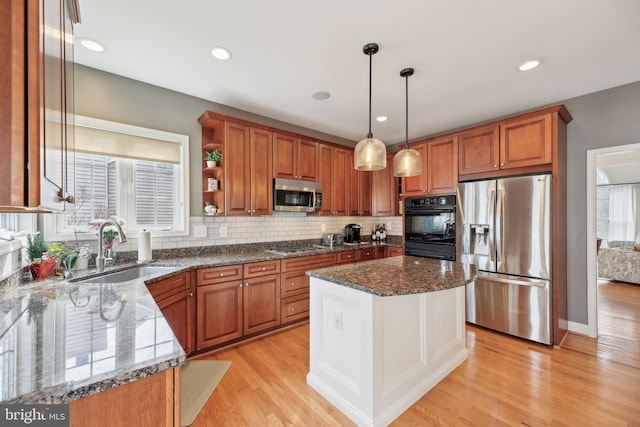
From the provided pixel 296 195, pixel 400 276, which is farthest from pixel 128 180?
pixel 400 276

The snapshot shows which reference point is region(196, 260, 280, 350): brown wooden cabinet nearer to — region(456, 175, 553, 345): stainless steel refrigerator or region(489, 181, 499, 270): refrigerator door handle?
region(456, 175, 553, 345): stainless steel refrigerator

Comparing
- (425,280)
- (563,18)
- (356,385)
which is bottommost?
(356,385)

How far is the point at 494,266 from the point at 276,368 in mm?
2611

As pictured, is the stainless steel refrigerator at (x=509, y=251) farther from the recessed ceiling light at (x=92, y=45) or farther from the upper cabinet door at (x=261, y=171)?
the recessed ceiling light at (x=92, y=45)

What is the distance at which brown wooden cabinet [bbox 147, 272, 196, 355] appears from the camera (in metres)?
2.08

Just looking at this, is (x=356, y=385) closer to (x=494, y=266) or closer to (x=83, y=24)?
(x=494, y=266)

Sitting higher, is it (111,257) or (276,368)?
(111,257)

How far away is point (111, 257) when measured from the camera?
7.78 ft

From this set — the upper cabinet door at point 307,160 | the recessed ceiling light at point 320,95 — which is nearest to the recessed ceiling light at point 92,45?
the recessed ceiling light at point 320,95

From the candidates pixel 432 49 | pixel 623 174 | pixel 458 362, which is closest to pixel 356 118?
pixel 432 49

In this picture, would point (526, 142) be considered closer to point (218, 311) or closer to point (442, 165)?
point (442, 165)

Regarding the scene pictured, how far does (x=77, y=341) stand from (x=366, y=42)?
237 centimetres

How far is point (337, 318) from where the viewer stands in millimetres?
1879

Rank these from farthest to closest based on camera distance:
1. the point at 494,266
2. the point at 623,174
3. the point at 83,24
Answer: the point at 623,174 < the point at 494,266 < the point at 83,24
